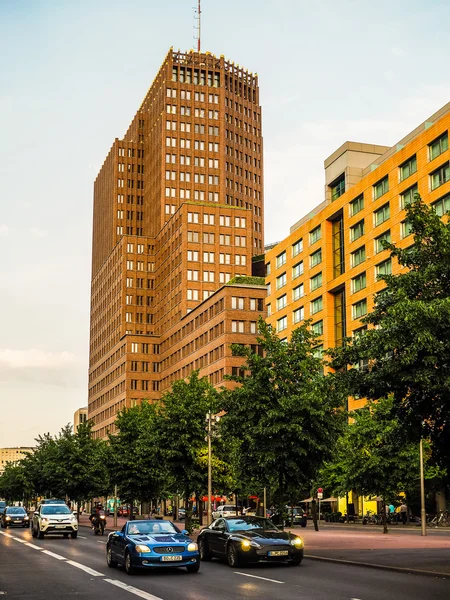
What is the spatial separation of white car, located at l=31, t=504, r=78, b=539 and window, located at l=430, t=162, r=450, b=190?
136ft

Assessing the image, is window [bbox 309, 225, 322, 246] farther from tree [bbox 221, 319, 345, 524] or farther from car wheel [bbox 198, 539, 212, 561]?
car wheel [bbox 198, 539, 212, 561]

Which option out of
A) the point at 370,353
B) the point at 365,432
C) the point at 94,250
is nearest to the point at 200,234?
the point at 94,250

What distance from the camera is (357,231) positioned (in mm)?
81812

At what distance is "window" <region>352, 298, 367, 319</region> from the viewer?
7866 centimetres

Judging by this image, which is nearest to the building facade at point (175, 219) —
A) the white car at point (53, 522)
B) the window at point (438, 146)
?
the window at point (438, 146)

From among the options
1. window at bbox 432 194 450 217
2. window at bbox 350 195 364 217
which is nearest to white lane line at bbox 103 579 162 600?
window at bbox 432 194 450 217

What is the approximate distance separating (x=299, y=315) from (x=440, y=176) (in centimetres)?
3188

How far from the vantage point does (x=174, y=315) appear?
136m

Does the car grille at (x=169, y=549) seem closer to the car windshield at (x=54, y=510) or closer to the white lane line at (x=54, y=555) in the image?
the white lane line at (x=54, y=555)

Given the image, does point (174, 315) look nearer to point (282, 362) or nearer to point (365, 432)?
point (365, 432)

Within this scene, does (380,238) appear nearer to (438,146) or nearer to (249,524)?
(438,146)

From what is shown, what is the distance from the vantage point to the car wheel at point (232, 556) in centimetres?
2209

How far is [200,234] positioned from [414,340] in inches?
Result: 4466

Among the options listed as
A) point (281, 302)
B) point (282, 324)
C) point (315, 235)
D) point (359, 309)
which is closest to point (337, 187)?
point (315, 235)
